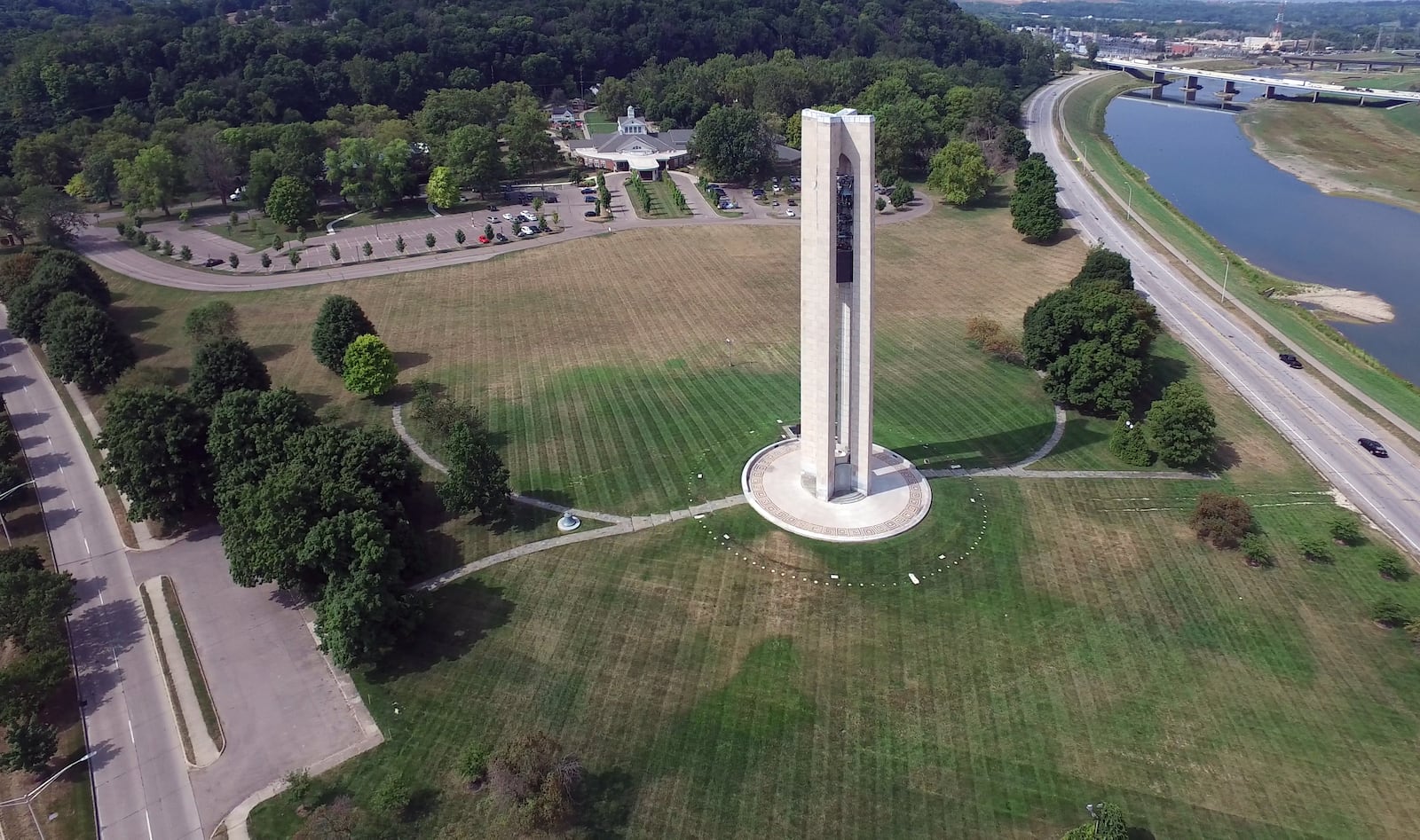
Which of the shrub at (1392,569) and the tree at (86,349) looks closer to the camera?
the shrub at (1392,569)

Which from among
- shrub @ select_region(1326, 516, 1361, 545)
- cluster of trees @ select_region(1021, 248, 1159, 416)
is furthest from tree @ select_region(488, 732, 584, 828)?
cluster of trees @ select_region(1021, 248, 1159, 416)

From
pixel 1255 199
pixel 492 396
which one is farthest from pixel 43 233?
pixel 1255 199

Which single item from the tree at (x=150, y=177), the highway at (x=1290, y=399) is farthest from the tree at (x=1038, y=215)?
the tree at (x=150, y=177)

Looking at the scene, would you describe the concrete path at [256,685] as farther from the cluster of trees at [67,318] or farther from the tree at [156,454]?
the cluster of trees at [67,318]

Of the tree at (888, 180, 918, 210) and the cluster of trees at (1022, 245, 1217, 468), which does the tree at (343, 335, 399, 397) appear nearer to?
the cluster of trees at (1022, 245, 1217, 468)

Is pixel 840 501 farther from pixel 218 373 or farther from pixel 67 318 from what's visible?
pixel 67 318

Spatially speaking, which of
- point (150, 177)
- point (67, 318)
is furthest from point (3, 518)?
point (150, 177)
